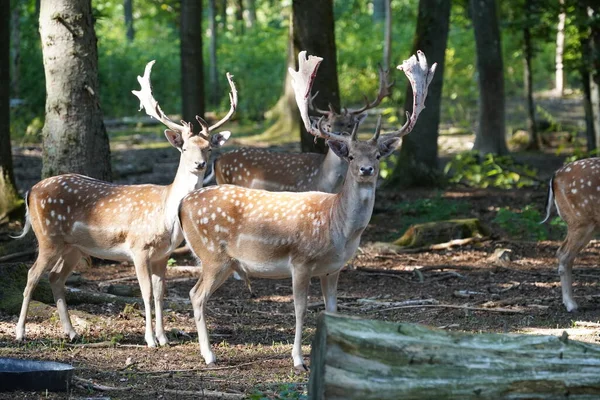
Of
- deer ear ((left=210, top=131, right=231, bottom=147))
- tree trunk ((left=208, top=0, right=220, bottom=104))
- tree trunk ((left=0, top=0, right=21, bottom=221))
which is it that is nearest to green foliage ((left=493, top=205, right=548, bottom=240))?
deer ear ((left=210, top=131, right=231, bottom=147))

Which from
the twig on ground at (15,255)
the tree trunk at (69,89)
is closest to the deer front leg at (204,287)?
the tree trunk at (69,89)

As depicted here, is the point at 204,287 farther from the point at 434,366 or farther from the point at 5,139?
the point at 5,139

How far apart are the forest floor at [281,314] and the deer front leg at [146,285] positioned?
5.2 inches

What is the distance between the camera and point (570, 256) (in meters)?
9.24

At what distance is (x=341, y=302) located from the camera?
30.3ft

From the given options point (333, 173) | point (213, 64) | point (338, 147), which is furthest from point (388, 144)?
point (213, 64)

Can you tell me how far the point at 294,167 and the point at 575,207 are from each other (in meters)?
3.60

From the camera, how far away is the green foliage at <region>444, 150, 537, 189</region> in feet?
53.7

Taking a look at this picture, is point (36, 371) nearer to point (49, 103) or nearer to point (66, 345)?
point (66, 345)

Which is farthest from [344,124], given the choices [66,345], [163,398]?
[163,398]

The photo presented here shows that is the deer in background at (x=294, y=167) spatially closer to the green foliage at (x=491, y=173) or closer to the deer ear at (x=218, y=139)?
the deer ear at (x=218, y=139)

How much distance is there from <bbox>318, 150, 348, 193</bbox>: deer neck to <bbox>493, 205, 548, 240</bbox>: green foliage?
2.69m

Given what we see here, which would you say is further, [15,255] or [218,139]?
[15,255]

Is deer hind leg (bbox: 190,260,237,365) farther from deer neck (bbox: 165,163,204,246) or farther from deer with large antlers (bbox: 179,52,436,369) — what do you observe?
deer neck (bbox: 165,163,204,246)
